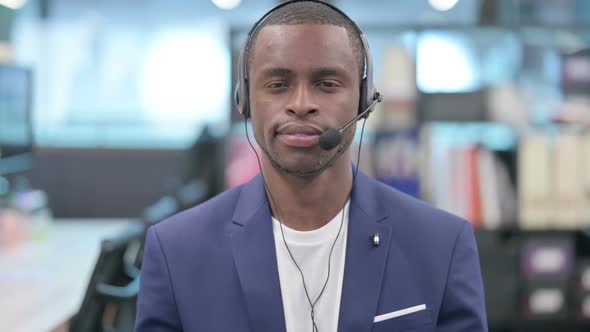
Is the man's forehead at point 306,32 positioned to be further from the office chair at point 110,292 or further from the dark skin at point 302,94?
the office chair at point 110,292

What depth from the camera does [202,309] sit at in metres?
1.08

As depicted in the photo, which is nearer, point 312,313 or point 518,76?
point 312,313

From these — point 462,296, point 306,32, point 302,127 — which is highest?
point 306,32

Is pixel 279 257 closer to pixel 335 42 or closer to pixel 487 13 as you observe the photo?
pixel 335 42

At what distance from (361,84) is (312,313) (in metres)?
0.37

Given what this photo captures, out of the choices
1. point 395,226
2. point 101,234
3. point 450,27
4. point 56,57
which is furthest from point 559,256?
point 56,57

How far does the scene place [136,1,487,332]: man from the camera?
103 centimetres

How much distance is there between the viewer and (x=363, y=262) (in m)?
1.10

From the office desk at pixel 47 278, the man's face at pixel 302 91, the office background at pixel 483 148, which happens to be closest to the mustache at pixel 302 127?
the man's face at pixel 302 91

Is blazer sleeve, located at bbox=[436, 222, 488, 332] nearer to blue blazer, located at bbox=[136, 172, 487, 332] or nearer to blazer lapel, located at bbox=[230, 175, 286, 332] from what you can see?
blue blazer, located at bbox=[136, 172, 487, 332]

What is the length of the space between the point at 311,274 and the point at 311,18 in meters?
0.40

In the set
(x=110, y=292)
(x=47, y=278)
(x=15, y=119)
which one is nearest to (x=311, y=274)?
(x=110, y=292)

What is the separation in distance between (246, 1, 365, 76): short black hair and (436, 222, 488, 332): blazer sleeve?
338mm

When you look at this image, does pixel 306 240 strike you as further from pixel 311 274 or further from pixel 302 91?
pixel 302 91
